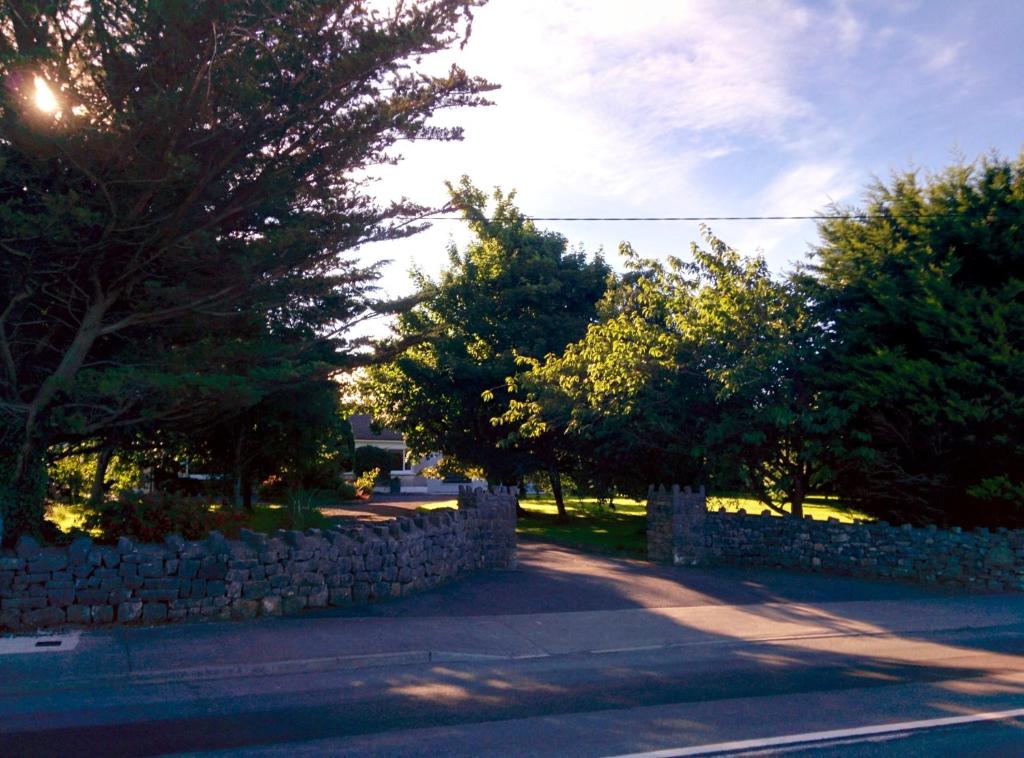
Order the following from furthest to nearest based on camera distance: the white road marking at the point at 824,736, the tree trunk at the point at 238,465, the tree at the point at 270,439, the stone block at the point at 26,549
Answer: the tree trunk at the point at 238,465
the tree at the point at 270,439
the stone block at the point at 26,549
the white road marking at the point at 824,736

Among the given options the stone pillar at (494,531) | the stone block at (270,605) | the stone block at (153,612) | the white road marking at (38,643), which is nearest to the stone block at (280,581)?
the stone block at (270,605)

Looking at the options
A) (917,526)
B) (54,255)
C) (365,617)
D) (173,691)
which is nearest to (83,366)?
(54,255)

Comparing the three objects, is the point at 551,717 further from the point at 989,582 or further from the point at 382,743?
the point at 989,582

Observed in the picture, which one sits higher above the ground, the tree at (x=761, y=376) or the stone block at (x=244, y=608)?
the tree at (x=761, y=376)

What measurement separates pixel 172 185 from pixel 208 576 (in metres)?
5.16

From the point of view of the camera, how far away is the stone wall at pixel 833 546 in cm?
1512

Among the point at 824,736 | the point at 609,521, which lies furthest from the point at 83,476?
the point at 824,736

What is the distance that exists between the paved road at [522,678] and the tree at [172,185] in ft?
14.6

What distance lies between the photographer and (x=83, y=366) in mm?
13633

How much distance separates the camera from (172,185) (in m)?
11.9

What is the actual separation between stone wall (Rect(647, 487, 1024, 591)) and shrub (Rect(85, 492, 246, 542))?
26.0 ft

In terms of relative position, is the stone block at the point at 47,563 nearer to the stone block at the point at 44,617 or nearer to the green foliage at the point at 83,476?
the stone block at the point at 44,617

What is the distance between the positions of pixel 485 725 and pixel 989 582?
11404 mm

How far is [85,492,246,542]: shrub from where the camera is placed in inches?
520
